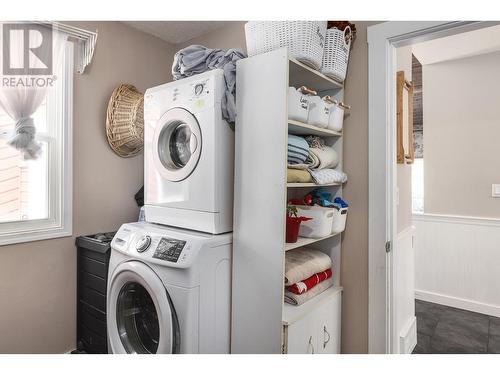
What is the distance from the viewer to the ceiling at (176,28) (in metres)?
2.47

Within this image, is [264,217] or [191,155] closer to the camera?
[264,217]

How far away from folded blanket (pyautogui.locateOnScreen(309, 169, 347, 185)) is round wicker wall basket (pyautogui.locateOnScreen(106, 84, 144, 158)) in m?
1.37

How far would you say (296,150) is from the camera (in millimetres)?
1622

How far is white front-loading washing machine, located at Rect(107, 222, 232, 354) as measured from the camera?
145cm

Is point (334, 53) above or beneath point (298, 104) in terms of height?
above

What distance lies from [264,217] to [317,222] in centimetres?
33

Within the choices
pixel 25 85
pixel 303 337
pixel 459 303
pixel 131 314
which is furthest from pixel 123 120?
pixel 459 303

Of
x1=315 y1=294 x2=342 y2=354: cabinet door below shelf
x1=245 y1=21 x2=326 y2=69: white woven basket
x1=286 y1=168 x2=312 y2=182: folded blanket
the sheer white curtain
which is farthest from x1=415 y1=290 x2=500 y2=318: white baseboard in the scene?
the sheer white curtain

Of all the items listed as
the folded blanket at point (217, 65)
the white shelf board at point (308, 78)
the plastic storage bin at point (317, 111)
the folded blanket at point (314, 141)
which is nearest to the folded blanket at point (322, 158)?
the folded blanket at point (314, 141)

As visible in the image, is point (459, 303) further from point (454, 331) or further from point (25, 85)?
point (25, 85)

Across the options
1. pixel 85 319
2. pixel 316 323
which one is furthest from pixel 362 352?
pixel 85 319

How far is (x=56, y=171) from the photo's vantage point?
6.97ft
